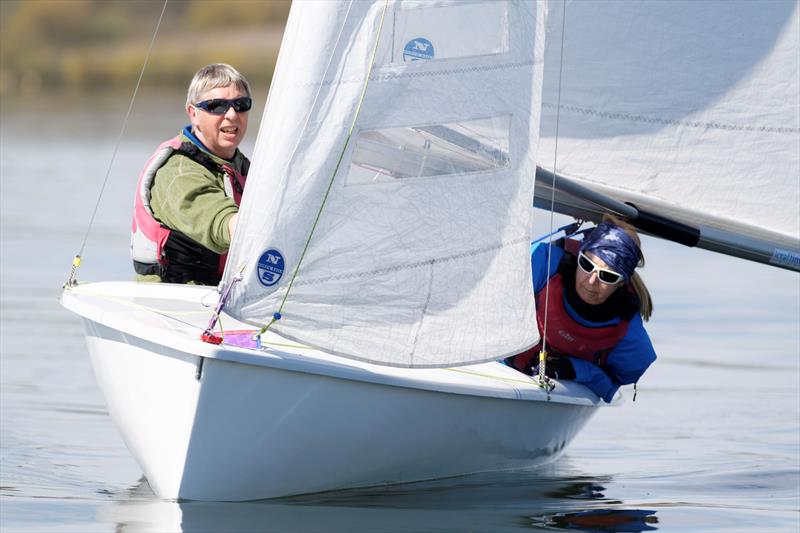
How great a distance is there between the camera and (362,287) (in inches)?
193

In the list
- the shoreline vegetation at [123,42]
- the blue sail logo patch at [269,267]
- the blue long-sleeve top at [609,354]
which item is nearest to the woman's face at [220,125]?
the blue sail logo patch at [269,267]

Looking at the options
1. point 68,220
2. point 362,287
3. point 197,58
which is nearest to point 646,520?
point 362,287

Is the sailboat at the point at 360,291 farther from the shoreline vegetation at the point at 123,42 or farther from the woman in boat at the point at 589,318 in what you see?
the shoreline vegetation at the point at 123,42

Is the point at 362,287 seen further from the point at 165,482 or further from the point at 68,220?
the point at 68,220

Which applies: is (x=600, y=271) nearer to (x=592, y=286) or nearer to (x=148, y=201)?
(x=592, y=286)

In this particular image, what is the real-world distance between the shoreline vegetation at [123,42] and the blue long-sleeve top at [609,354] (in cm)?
2989

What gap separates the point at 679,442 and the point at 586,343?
3.83ft

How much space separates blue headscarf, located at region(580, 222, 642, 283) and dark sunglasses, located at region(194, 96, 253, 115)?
1300 mm

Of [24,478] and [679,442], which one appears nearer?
[24,478]

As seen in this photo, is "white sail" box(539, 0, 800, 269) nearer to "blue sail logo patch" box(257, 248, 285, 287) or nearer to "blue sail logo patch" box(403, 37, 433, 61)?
"blue sail logo patch" box(403, 37, 433, 61)

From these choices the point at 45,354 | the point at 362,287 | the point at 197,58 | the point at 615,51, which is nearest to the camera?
the point at 362,287

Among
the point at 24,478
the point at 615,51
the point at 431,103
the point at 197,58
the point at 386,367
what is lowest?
the point at 24,478

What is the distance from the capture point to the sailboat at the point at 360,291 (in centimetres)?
480

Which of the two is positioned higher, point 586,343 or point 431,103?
point 431,103
